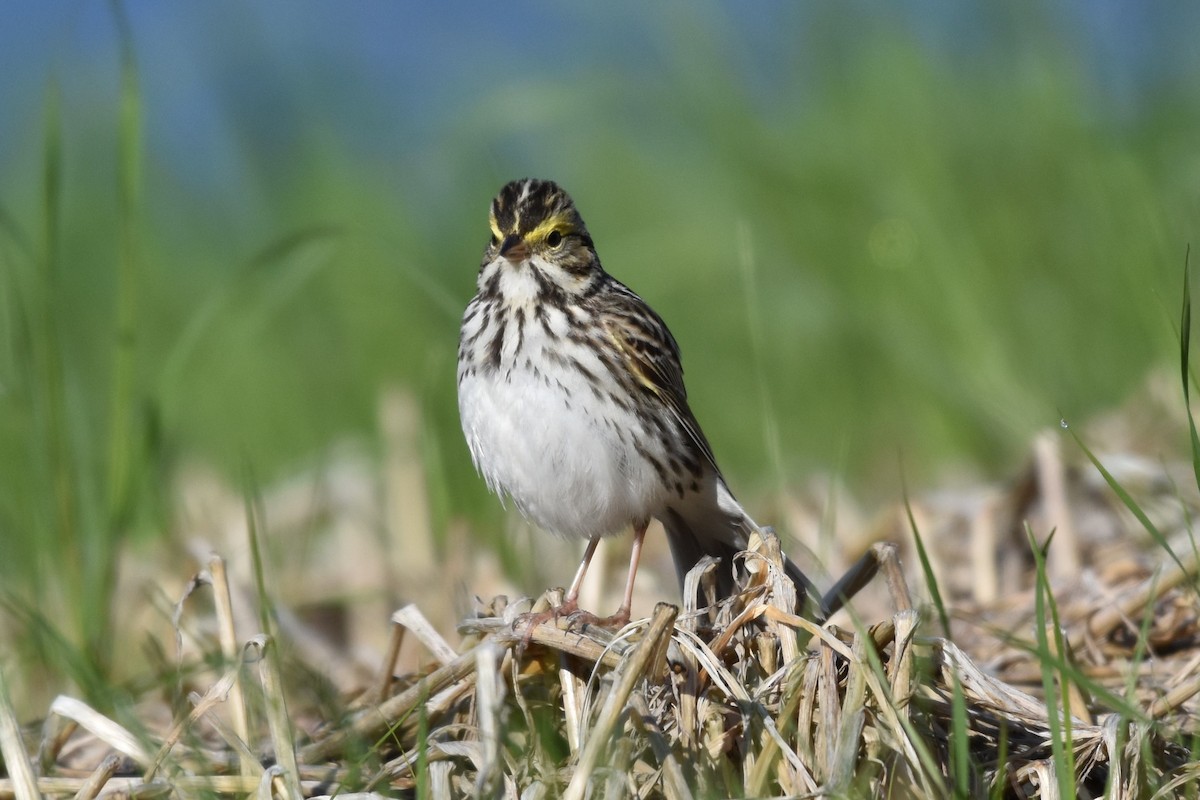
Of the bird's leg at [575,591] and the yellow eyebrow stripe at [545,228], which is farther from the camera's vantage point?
the yellow eyebrow stripe at [545,228]

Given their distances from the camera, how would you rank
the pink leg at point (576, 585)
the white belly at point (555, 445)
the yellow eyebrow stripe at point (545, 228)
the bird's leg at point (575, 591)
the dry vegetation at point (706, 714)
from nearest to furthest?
the dry vegetation at point (706, 714)
the bird's leg at point (575, 591)
the pink leg at point (576, 585)
the white belly at point (555, 445)
the yellow eyebrow stripe at point (545, 228)

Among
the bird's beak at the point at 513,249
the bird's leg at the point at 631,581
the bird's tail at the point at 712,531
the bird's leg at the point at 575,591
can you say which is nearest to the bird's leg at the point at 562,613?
the bird's leg at the point at 575,591

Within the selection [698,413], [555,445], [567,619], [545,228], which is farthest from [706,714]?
[698,413]

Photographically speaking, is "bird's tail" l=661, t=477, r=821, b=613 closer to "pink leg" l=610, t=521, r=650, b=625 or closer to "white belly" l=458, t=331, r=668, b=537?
"pink leg" l=610, t=521, r=650, b=625

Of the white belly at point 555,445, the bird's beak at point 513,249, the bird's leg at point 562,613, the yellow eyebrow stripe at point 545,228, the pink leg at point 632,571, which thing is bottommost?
the pink leg at point 632,571

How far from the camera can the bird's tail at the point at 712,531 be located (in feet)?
19.4

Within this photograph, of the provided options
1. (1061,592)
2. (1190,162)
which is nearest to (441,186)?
(1190,162)

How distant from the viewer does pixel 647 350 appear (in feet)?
19.4

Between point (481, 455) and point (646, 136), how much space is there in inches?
271

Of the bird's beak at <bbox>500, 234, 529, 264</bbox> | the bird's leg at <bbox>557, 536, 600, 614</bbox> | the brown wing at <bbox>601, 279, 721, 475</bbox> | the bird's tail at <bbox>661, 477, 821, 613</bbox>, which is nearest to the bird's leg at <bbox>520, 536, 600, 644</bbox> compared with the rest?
the bird's leg at <bbox>557, 536, 600, 614</bbox>

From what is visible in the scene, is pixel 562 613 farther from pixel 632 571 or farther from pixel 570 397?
pixel 632 571

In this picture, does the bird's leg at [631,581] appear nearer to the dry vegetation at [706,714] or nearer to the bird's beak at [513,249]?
the dry vegetation at [706,714]

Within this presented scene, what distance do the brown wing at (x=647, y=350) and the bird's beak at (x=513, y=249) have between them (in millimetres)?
398

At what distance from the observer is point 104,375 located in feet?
40.8
